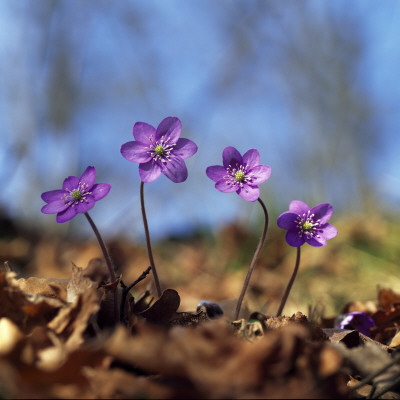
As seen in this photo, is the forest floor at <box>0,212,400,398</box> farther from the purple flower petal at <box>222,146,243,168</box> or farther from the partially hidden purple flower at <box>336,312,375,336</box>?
the purple flower petal at <box>222,146,243,168</box>

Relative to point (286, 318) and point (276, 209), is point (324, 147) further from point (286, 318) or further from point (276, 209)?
point (286, 318)

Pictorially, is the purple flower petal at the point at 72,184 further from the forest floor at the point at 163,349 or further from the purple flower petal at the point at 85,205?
the forest floor at the point at 163,349

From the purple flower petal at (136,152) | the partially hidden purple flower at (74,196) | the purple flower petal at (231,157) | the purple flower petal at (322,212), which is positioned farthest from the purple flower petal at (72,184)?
the purple flower petal at (322,212)

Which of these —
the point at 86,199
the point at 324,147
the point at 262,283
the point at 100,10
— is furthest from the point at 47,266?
the point at 324,147

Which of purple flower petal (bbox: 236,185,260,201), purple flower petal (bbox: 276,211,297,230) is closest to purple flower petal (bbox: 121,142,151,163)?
purple flower petal (bbox: 236,185,260,201)

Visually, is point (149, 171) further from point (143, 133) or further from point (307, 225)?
point (307, 225)

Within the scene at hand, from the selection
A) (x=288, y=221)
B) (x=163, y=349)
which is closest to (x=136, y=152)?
(x=288, y=221)
